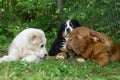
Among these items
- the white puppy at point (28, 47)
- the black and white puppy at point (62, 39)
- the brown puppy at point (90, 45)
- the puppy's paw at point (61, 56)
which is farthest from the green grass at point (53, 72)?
the black and white puppy at point (62, 39)

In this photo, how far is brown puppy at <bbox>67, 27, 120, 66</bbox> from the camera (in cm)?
884

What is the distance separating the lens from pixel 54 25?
579 inches

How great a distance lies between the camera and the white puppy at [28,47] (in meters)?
8.38

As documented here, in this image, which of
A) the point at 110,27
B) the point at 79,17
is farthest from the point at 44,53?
the point at 110,27

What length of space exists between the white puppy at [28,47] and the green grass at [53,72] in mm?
647

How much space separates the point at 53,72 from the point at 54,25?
7.73m

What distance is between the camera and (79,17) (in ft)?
38.3

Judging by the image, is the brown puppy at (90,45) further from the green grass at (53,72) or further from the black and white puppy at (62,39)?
the black and white puppy at (62,39)

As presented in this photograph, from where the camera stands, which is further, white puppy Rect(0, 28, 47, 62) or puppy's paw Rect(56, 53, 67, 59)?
puppy's paw Rect(56, 53, 67, 59)

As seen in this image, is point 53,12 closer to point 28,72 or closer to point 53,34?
point 53,34

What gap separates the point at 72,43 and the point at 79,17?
2.81 m

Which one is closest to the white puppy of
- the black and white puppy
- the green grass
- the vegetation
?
the vegetation

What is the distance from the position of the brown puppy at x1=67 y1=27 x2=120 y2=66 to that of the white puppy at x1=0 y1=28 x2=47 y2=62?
807 mm

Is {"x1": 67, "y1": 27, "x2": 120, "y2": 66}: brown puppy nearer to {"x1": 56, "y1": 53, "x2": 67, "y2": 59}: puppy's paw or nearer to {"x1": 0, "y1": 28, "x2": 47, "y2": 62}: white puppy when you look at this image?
{"x1": 56, "y1": 53, "x2": 67, "y2": 59}: puppy's paw
